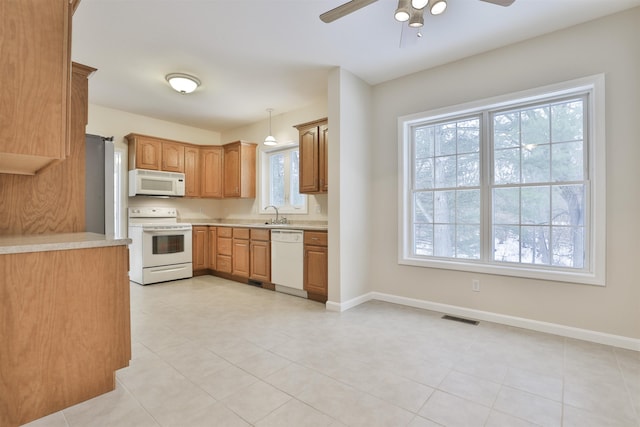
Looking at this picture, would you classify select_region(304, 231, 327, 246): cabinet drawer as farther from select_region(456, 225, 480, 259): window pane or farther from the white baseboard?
select_region(456, 225, 480, 259): window pane

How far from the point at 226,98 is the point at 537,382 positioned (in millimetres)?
4545

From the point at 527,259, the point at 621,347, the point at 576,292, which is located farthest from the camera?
the point at 527,259

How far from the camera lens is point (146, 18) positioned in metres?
2.65

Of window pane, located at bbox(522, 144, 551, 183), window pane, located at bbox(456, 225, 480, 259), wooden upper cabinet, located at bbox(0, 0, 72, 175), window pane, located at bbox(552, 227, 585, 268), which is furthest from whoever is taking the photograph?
window pane, located at bbox(456, 225, 480, 259)

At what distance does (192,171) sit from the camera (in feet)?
18.4

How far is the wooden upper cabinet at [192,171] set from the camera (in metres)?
5.51

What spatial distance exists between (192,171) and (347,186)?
3307 mm

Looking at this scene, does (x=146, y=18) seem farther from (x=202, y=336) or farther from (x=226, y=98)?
(x=202, y=336)

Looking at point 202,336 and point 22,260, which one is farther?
point 202,336

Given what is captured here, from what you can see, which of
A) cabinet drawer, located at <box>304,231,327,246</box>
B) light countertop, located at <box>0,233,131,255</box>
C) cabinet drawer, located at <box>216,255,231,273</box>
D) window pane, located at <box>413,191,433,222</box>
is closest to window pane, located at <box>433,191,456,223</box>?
window pane, located at <box>413,191,433,222</box>

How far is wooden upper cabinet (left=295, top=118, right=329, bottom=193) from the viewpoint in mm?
4078

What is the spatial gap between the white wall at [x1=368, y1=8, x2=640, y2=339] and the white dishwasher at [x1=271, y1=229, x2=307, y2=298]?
1.12 m

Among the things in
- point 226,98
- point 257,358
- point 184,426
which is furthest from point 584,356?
point 226,98

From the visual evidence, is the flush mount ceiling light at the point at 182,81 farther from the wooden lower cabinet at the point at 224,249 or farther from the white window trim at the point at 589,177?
the white window trim at the point at 589,177
